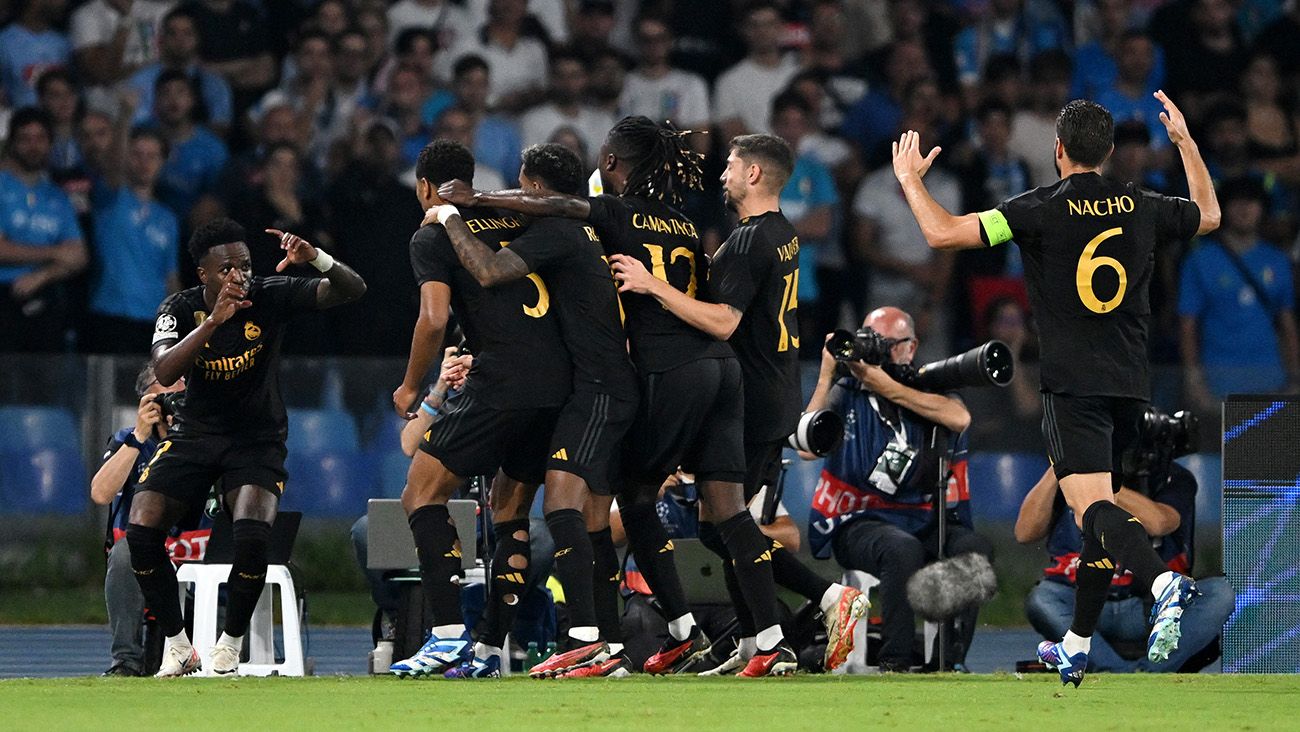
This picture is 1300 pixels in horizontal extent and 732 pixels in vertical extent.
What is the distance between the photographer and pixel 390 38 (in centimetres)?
1422

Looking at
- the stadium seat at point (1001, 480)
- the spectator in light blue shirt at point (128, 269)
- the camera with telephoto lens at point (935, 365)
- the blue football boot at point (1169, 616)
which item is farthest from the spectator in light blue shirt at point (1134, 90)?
the blue football boot at point (1169, 616)

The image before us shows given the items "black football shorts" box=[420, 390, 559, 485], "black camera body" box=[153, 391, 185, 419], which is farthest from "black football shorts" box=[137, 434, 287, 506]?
"black football shorts" box=[420, 390, 559, 485]

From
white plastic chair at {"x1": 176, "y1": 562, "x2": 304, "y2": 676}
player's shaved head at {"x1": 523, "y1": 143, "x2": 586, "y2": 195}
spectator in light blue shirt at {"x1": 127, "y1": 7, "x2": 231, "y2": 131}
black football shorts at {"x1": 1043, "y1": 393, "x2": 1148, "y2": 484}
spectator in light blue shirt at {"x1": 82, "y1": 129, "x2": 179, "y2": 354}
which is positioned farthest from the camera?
spectator in light blue shirt at {"x1": 127, "y1": 7, "x2": 231, "y2": 131}

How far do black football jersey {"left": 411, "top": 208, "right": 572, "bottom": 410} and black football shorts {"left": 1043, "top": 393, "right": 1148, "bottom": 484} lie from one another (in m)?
1.84

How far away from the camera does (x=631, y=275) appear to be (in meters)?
7.20

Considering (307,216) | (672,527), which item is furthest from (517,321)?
(307,216)

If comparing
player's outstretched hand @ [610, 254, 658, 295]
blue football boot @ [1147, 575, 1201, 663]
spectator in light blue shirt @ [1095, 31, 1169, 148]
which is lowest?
blue football boot @ [1147, 575, 1201, 663]

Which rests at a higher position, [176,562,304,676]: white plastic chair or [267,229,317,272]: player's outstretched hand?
[267,229,317,272]: player's outstretched hand

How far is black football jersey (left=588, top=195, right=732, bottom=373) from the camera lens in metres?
7.43

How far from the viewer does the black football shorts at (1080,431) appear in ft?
22.0

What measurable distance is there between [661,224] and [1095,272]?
5.60 feet

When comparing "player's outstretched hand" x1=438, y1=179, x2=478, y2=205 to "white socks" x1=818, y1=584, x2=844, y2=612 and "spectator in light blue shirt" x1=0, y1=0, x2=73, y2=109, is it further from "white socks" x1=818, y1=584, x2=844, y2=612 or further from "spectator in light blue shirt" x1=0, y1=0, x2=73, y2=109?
"spectator in light blue shirt" x1=0, y1=0, x2=73, y2=109

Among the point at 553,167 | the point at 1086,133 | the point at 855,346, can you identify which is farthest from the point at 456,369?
the point at 1086,133

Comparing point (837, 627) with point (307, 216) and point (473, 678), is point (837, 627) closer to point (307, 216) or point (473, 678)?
point (473, 678)
